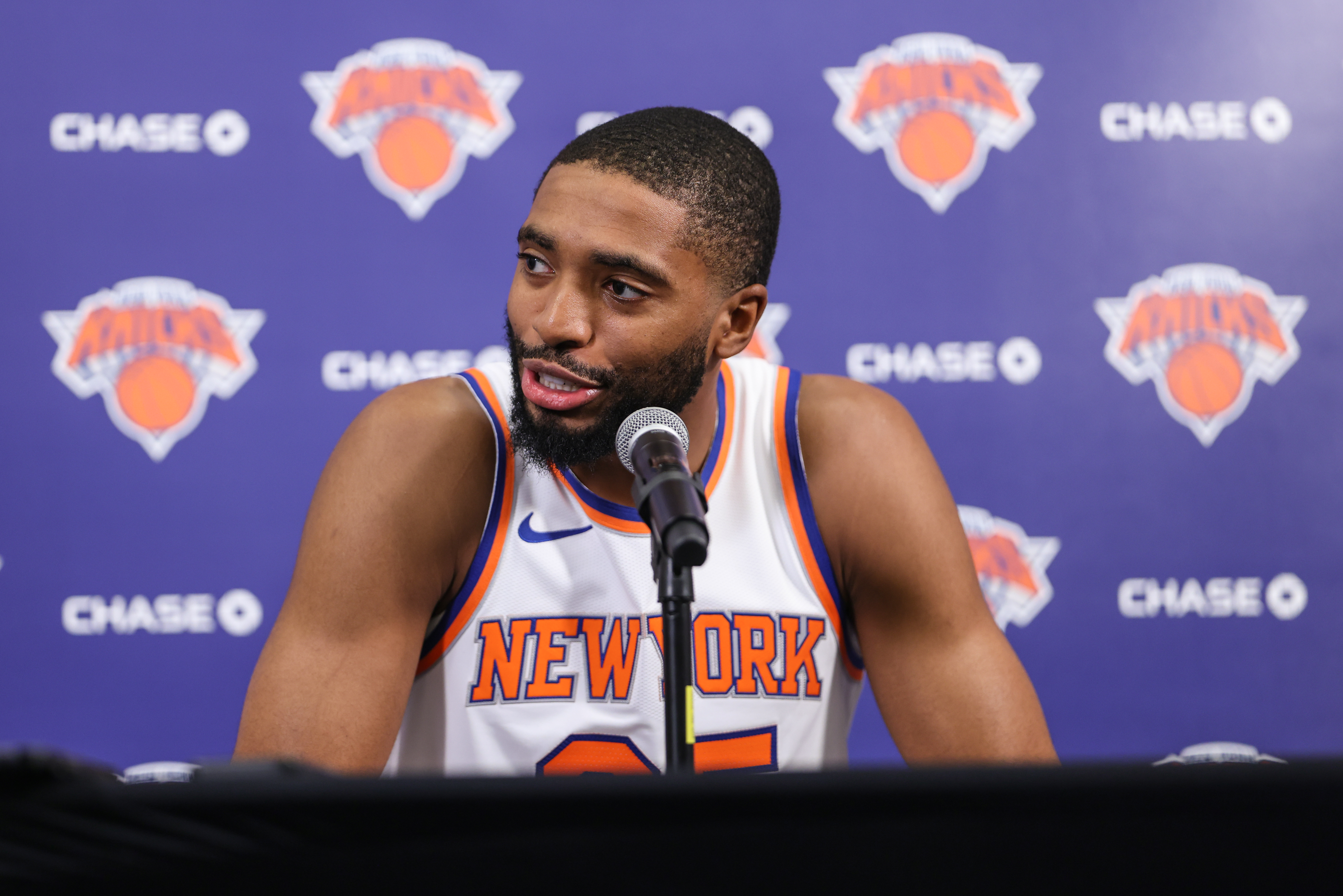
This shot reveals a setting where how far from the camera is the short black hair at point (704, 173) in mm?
1082

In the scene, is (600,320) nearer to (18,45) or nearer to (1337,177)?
(18,45)

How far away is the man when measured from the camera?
3.42 feet

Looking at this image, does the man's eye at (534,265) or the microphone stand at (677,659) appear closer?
the microphone stand at (677,659)

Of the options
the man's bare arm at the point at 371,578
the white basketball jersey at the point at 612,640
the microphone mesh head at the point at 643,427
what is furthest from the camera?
the white basketball jersey at the point at 612,640

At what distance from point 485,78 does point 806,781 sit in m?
1.78

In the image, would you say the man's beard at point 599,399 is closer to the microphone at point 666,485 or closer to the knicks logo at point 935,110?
the microphone at point 666,485

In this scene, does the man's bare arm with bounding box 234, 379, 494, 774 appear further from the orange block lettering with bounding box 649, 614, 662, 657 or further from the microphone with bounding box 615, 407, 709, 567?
the microphone with bounding box 615, 407, 709, 567

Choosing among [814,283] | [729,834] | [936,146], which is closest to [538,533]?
[729,834]

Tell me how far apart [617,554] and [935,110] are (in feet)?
3.93

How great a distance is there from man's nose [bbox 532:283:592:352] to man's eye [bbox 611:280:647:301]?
0.10ft

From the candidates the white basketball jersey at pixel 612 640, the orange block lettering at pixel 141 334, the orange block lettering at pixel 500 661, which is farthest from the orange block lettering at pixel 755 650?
the orange block lettering at pixel 141 334

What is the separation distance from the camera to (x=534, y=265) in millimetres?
1084

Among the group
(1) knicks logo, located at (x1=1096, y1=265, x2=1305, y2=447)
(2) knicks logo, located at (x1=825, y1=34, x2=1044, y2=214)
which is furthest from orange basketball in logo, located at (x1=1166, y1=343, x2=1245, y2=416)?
Answer: (2) knicks logo, located at (x1=825, y1=34, x2=1044, y2=214)

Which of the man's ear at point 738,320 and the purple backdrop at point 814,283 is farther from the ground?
the purple backdrop at point 814,283
